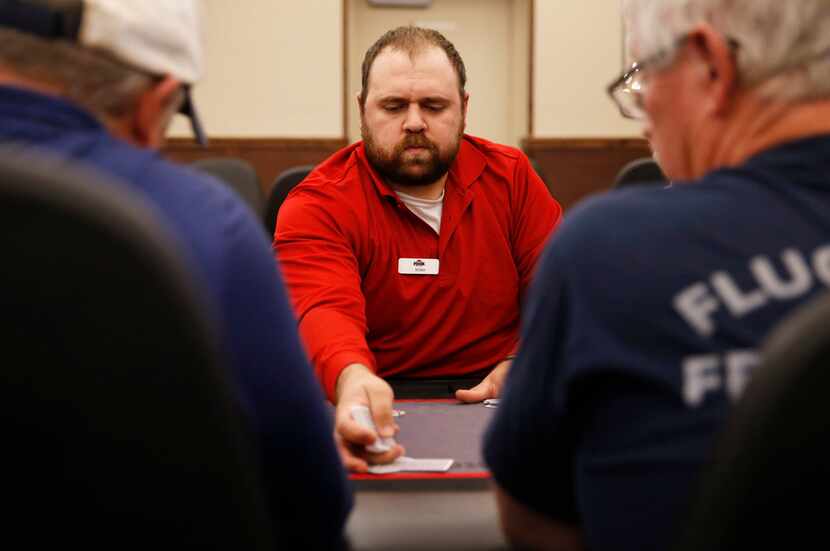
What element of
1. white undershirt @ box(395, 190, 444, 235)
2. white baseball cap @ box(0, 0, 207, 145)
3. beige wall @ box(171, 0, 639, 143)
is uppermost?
beige wall @ box(171, 0, 639, 143)

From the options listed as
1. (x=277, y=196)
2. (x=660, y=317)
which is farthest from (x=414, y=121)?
(x=660, y=317)

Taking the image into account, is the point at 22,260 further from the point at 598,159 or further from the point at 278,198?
the point at 598,159

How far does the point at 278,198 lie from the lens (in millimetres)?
2705

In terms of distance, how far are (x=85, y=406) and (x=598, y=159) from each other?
7247 millimetres

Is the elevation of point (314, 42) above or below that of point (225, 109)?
above

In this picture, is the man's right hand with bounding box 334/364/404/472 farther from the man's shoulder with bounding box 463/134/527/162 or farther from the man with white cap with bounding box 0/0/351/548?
the man's shoulder with bounding box 463/134/527/162

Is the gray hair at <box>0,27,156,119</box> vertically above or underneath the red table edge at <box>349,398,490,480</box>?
above

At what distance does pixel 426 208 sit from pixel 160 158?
1446mm

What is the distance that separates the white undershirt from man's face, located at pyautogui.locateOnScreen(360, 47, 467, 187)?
0.04 meters

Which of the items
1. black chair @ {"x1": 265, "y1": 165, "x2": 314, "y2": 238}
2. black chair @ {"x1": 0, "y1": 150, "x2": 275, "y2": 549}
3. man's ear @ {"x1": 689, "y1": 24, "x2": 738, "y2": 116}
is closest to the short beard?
black chair @ {"x1": 265, "y1": 165, "x2": 314, "y2": 238}

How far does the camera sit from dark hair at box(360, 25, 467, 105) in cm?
222

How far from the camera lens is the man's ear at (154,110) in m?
0.88

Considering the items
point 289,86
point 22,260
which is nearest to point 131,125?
point 22,260

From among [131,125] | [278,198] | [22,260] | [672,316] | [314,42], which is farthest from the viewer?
[314,42]
